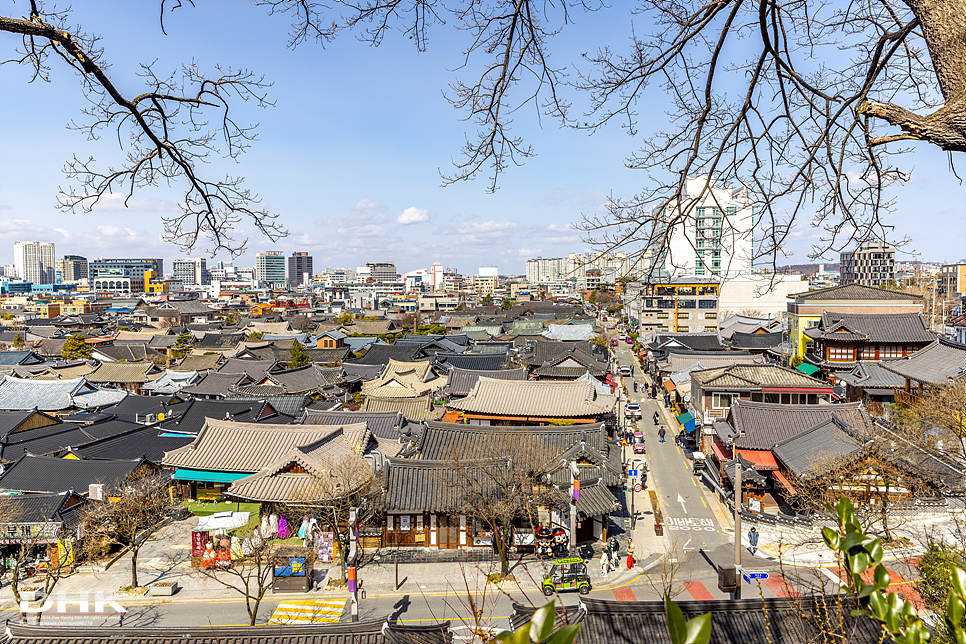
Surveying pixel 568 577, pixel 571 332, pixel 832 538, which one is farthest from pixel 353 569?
pixel 571 332

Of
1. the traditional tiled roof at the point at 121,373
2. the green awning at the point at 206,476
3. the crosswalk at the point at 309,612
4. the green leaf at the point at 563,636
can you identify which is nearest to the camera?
the green leaf at the point at 563,636

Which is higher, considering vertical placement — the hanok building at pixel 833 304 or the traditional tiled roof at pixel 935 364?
the hanok building at pixel 833 304

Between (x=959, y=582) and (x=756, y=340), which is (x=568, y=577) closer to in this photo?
(x=959, y=582)

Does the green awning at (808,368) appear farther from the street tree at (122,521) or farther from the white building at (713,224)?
the white building at (713,224)

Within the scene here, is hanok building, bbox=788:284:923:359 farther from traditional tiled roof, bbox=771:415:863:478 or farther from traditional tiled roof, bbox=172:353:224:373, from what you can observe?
traditional tiled roof, bbox=172:353:224:373

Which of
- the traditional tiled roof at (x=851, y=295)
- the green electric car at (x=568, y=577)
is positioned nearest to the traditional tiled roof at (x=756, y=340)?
the traditional tiled roof at (x=851, y=295)

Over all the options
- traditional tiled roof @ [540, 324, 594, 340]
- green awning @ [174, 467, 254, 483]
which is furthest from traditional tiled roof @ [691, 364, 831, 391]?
traditional tiled roof @ [540, 324, 594, 340]
